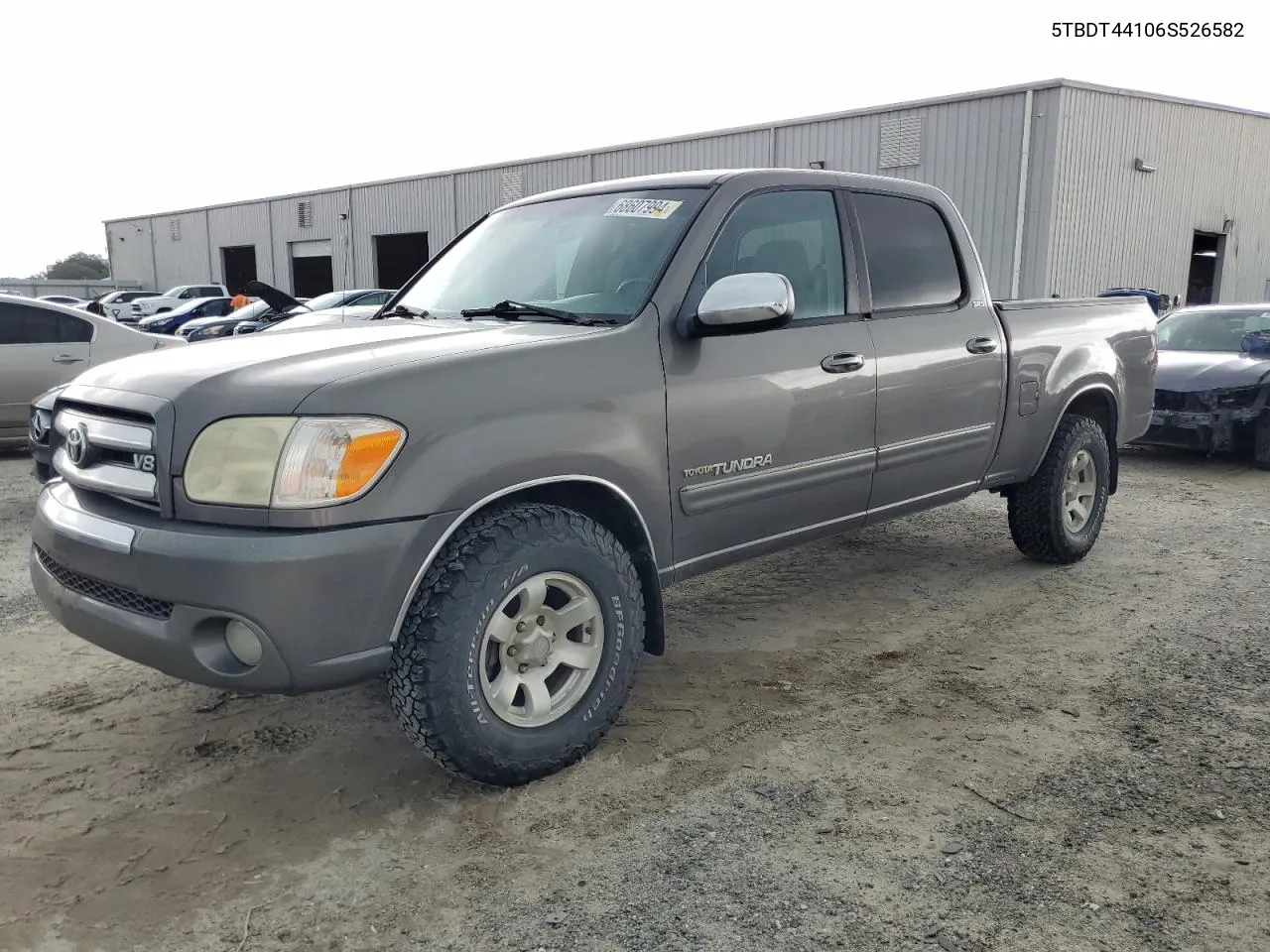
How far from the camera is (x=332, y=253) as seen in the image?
34.8 meters

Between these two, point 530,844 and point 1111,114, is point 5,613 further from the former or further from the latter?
point 1111,114

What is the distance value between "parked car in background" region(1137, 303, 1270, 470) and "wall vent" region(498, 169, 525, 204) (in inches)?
809

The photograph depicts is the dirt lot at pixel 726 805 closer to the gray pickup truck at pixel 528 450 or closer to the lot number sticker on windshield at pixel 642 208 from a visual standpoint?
the gray pickup truck at pixel 528 450

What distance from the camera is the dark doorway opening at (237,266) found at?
40.8 metres

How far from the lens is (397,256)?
34312mm

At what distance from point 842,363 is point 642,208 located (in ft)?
3.14

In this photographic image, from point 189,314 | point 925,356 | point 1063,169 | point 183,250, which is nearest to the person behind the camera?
point 925,356

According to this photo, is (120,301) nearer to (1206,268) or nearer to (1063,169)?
(1063,169)

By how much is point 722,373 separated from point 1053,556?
2900mm

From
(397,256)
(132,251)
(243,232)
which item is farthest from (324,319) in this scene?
(132,251)

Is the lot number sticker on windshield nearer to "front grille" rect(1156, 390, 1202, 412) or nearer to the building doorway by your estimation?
"front grille" rect(1156, 390, 1202, 412)

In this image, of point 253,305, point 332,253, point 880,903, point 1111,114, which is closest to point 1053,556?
point 880,903

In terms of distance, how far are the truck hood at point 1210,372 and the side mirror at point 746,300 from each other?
22.3 feet

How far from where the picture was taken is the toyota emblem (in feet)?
9.59
